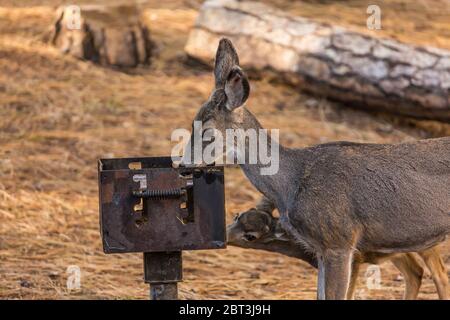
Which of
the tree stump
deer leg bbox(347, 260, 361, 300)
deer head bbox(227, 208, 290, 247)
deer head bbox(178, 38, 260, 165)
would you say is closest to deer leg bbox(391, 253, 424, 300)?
deer leg bbox(347, 260, 361, 300)

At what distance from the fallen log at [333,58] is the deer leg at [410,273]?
3.78m

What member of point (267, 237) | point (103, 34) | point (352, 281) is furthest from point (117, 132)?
point (352, 281)

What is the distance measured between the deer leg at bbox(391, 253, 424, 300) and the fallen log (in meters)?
3.78

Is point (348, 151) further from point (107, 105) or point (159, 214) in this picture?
point (107, 105)

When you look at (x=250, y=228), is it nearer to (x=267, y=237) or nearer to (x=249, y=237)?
(x=249, y=237)

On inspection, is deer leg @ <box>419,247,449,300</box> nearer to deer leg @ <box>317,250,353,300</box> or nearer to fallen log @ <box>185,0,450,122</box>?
deer leg @ <box>317,250,353,300</box>

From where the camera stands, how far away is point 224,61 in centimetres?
679

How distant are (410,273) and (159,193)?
282 cm

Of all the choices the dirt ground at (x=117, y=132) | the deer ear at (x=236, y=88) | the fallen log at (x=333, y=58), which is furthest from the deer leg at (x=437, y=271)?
the fallen log at (x=333, y=58)

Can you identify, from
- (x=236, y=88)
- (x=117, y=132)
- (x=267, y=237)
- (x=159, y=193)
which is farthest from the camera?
(x=117, y=132)

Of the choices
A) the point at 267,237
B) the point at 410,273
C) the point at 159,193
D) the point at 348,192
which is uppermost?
the point at 159,193

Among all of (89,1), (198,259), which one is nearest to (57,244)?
(198,259)

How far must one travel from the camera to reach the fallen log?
1178 cm

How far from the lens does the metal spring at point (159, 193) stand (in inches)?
245
